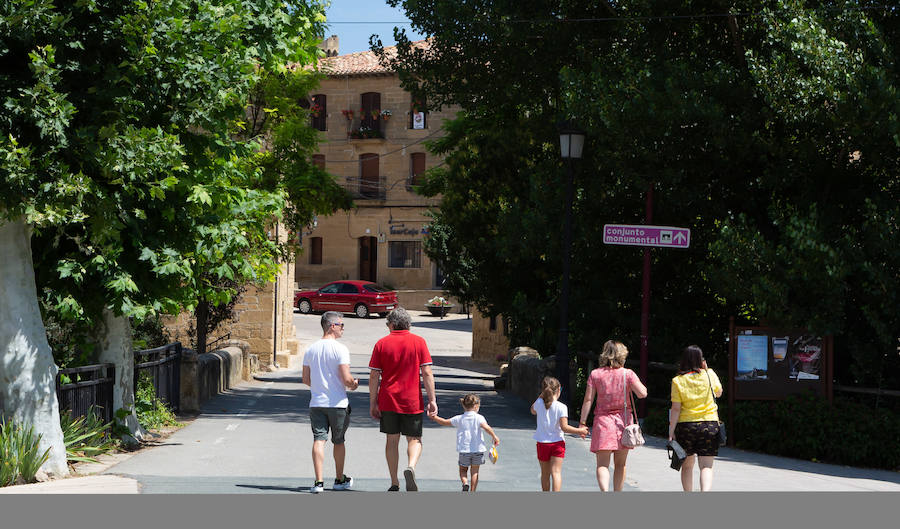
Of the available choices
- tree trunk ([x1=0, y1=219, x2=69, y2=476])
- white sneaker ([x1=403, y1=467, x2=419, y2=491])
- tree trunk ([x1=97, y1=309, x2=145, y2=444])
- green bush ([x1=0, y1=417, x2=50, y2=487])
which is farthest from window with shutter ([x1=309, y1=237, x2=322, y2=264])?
white sneaker ([x1=403, y1=467, x2=419, y2=491])

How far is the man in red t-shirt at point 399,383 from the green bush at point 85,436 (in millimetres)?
3646

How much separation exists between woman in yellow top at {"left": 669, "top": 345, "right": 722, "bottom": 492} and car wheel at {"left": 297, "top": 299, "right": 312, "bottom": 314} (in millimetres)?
41734

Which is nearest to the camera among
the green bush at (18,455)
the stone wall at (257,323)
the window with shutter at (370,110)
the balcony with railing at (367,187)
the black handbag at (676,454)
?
the black handbag at (676,454)

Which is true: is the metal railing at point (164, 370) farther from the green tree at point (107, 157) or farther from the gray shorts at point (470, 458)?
the gray shorts at point (470, 458)

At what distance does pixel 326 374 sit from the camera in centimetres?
859

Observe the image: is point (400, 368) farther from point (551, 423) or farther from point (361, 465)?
point (361, 465)

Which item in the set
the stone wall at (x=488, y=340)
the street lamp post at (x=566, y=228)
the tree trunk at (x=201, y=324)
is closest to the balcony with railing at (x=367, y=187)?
the stone wall at (x=488, y=340)

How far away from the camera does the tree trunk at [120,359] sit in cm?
1177

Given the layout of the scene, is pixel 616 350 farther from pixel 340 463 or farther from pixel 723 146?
pixel 723 146

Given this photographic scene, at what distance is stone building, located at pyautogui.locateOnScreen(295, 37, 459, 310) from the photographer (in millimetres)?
54312

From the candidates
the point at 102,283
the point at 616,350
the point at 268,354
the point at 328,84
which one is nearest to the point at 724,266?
the point at 616,350

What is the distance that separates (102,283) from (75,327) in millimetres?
1763

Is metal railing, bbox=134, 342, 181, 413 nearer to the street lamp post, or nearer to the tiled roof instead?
the street lamp post

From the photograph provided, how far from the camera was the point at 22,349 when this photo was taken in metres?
9.44
